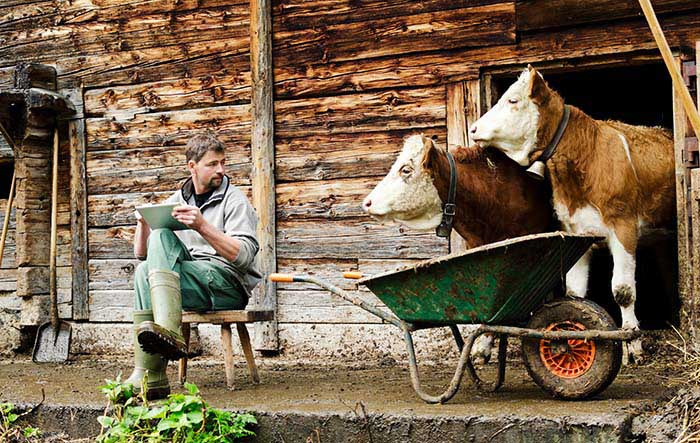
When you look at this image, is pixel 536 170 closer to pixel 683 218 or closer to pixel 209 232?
pixel 683 218

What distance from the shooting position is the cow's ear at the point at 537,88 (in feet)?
16.4

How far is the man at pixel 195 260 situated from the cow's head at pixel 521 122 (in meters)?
1.41

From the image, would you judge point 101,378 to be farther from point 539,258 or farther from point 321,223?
point 539,258

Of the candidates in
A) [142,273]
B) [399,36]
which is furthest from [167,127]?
[142,273]

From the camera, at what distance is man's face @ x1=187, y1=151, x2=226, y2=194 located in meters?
4.94

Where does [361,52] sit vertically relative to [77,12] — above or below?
below

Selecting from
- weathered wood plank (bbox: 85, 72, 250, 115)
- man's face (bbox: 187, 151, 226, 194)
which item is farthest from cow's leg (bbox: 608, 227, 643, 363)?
weathered wood plank (bbox: 85, 72, 250, 115)

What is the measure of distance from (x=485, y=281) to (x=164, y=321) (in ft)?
4.86

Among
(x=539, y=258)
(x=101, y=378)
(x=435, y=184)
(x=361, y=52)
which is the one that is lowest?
(x=101, y=378)

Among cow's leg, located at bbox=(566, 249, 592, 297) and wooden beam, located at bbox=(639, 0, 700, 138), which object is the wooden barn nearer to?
cow's leg, located at bbox=(566, 249, 592, 297)

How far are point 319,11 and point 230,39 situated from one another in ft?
2.55

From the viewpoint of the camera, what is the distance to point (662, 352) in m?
5.39

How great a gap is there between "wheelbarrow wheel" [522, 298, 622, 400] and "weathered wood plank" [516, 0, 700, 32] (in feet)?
7.46

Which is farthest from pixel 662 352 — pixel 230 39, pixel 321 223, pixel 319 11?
pixel 230 39
